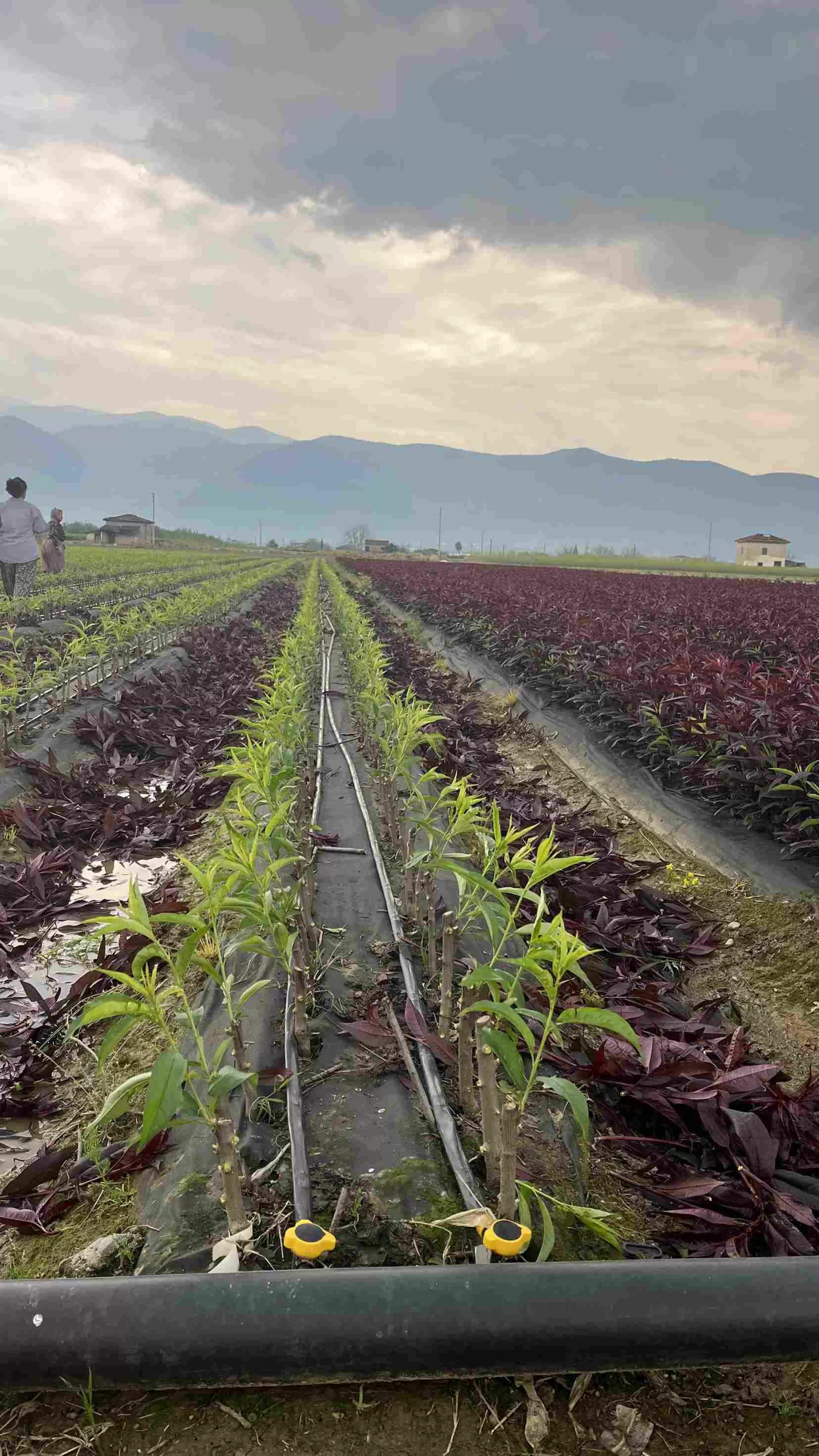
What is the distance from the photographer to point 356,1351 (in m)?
1.33

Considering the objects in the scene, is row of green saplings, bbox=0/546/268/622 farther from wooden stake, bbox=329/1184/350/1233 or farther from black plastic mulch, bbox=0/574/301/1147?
wooden stake, bbox=329/1184/350/1233

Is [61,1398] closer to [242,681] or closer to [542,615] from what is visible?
[242,681]

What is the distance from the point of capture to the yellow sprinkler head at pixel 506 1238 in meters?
1.41

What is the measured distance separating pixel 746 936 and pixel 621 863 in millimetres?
643

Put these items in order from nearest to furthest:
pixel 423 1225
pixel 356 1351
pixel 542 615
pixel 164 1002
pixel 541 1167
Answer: pixel 356 1351 → pixel 423 1225 → pixel 541 1167 → pixel 164 1002 → pixel 542 615

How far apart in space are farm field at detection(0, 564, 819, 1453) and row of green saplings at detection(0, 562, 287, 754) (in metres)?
2.38

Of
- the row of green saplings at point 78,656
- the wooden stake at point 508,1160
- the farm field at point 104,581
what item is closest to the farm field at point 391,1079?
the wooden stake at point 508,1160

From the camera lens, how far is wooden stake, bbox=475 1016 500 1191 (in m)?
1.71

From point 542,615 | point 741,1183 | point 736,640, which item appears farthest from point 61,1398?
point 542,615

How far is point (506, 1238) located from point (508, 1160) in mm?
215

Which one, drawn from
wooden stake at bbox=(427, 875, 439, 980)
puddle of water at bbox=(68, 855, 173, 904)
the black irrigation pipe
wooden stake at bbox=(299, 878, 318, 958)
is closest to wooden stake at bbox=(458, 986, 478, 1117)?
wooden stake at bbox=(427, 875, 439, 980)

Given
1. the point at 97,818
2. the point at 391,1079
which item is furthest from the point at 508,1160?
the point at 97,818

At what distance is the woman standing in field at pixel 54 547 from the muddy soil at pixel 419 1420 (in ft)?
40.6

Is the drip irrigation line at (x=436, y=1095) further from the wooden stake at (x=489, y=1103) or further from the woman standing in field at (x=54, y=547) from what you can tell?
the woman standing in field at (x=54, y=547)
